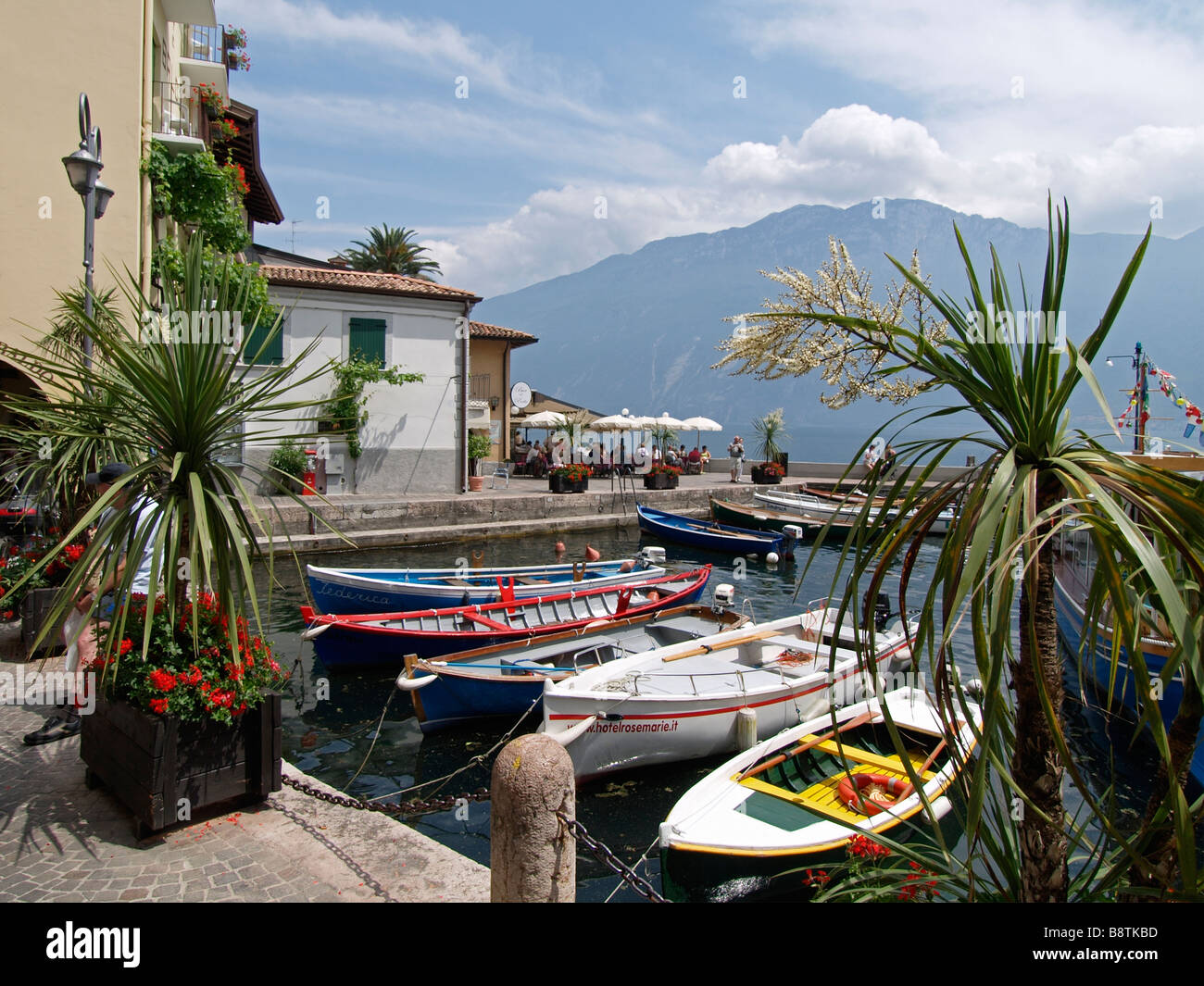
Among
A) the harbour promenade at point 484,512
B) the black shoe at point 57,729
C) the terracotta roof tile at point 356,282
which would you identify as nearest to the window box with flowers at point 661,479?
the harbour promenade at point 484,512

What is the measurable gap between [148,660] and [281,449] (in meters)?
21.7

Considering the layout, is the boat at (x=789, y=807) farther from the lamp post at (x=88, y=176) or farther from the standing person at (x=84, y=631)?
the lamp post at (x=88, y=176)

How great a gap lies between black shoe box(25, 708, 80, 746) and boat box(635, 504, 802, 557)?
2072 centimetres

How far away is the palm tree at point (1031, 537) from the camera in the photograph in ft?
7.51

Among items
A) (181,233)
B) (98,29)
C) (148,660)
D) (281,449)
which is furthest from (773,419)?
(148,660)

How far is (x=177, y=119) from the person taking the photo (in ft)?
63.0

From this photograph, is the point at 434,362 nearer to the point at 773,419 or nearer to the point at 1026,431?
the point at 773,419

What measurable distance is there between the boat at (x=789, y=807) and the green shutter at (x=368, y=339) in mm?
22924

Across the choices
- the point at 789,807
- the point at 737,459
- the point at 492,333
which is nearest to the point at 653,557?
the point at 789,807

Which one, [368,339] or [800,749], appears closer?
[800,749]

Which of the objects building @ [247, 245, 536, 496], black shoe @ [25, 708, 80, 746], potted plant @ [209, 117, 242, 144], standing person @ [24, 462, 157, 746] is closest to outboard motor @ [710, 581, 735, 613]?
standing person @ [24, 462, 157, 746]

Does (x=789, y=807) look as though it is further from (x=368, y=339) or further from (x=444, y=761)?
(x=368, y=339)

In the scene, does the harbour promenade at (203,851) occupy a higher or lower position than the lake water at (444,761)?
higher

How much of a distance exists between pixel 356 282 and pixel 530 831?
2623 cm
